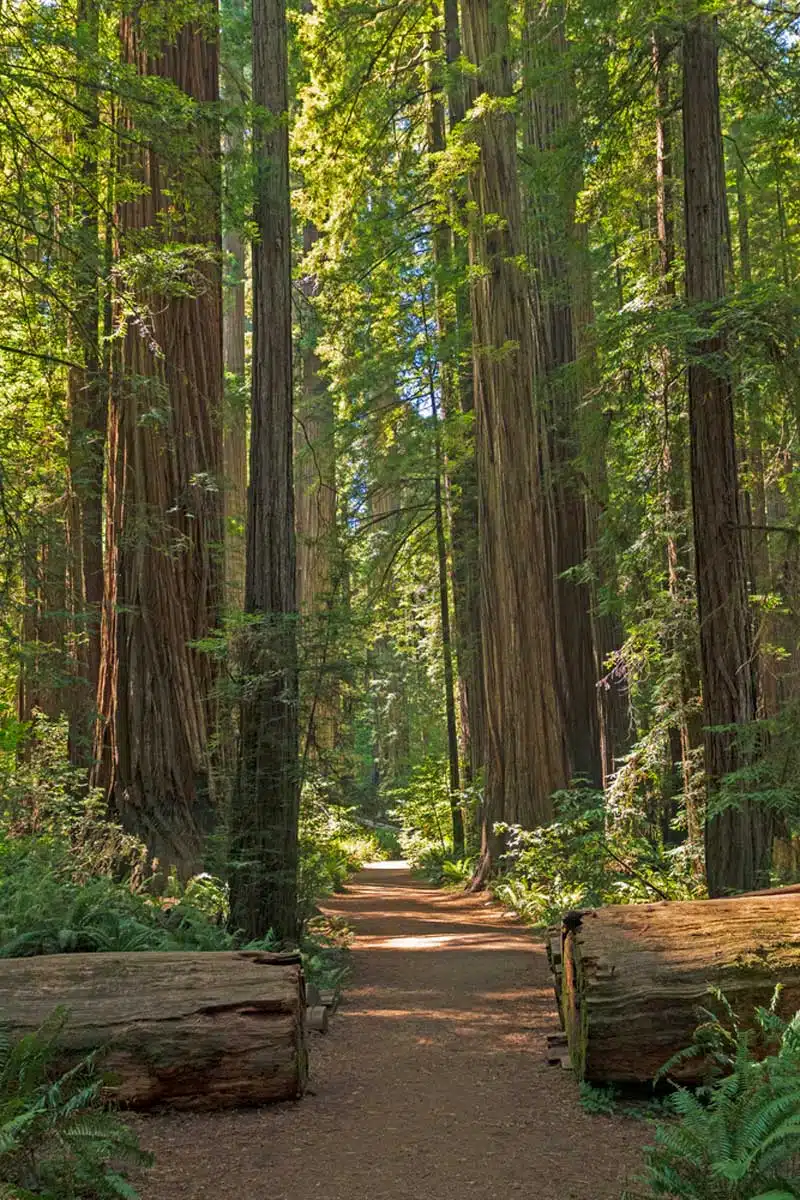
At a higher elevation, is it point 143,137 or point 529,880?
point 143,137

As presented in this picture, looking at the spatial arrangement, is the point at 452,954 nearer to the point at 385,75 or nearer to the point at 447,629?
the point at 447,629

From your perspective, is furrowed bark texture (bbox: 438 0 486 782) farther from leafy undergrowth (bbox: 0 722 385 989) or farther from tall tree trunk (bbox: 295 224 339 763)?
leafy undergrowth (bbox: 0 722 385 989)

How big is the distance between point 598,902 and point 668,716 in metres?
1.96

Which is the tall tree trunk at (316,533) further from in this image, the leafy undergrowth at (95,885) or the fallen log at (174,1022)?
the fallen log at (174,1022)

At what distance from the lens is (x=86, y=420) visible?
12.4m

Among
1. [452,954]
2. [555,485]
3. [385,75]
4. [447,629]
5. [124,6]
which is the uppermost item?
[385,75]

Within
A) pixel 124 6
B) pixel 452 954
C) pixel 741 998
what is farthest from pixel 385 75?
pixel 741 998

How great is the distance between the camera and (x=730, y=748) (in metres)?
7.61

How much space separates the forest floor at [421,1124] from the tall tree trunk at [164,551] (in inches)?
108

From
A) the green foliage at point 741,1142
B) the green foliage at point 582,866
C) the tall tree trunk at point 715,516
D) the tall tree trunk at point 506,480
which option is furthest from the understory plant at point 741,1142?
the tall tree trunk at point 506,480

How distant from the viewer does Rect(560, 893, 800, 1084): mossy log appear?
191 inches

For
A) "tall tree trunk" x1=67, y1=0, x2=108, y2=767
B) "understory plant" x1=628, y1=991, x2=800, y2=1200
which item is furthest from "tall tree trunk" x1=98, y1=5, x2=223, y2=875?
"understory plant" x1=628, y1=991, x2=800, y2=1200

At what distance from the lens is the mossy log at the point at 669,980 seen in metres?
4.85

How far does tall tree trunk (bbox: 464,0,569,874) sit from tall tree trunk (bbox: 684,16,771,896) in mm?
4432
